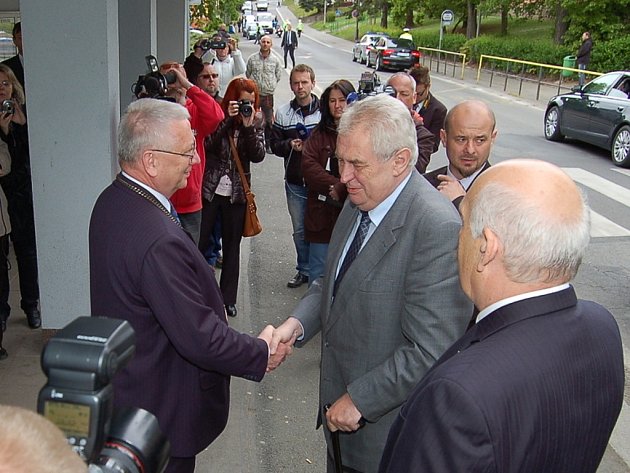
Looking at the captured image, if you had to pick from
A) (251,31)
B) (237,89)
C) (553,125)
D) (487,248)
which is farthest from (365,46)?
(487,248)

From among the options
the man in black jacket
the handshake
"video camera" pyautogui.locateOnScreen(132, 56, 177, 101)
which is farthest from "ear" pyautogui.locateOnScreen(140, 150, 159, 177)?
the man in black jacket

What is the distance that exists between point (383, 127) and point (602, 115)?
12613 mm

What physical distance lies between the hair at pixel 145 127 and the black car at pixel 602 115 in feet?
40.0

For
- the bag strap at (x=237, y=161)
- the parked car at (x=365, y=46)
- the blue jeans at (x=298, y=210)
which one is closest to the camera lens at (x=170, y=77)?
the bag strap at (x=237, y=161)

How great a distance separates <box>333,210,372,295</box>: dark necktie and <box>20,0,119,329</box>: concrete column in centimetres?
269

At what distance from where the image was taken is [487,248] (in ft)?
5.90

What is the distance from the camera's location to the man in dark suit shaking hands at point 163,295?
2633mm

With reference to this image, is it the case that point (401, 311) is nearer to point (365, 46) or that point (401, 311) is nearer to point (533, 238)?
point (533, 238)

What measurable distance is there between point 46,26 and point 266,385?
2.96 metres

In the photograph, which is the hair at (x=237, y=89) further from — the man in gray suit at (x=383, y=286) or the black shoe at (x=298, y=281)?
the man in gray suit at (x=383, y=286)

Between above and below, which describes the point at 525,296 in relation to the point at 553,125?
above

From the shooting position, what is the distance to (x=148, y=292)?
8.58 ft

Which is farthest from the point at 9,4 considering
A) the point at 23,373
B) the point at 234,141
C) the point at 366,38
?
the point at 366,38

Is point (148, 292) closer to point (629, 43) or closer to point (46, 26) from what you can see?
point (46, 26)
